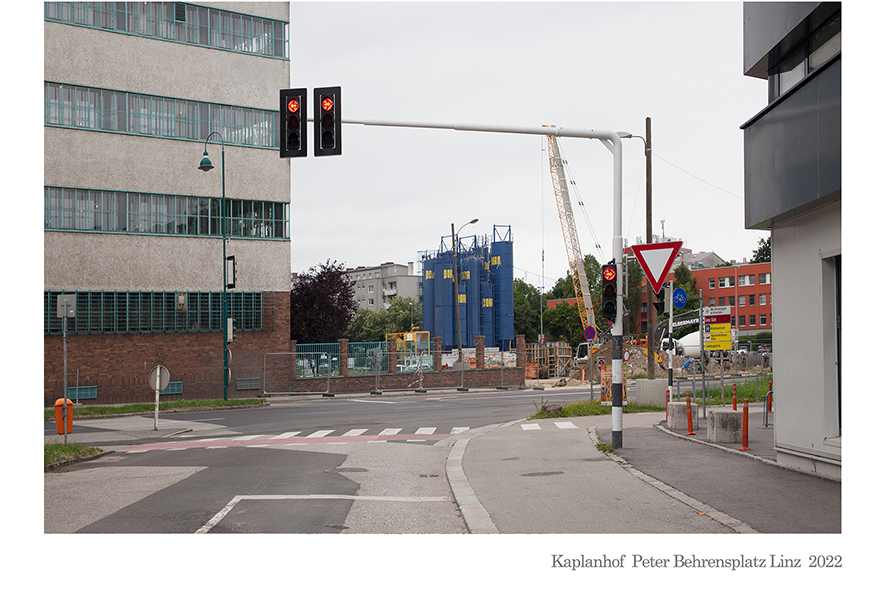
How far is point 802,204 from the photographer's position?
10.2 metres

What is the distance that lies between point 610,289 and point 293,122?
631 cm

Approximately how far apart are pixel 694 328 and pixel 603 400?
178 ft

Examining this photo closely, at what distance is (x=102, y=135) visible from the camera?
35.2m

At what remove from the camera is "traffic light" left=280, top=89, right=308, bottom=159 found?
12852 millimetres

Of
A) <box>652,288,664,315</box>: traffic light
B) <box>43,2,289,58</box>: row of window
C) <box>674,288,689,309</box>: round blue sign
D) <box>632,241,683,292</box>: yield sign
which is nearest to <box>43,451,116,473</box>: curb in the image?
<box>632,241,683,292</box>: yield sign

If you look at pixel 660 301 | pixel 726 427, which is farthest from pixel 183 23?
pixel 726 427

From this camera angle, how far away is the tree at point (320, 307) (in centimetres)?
4766

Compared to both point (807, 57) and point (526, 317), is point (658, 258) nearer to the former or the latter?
point (807, 57)

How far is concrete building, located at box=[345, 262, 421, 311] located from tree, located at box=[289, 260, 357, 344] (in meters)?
88.6

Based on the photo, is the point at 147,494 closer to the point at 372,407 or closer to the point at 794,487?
the point at 794,487

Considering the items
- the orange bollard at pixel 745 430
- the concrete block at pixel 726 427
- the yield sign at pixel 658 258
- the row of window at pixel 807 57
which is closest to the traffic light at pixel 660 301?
the yield sign at pixel 658 258

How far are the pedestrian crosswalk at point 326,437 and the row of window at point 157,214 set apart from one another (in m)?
19.1

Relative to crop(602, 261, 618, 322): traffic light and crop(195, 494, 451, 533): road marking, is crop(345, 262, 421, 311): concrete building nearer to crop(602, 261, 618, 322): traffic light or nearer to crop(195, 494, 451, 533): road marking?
crop(602, 261, 618, 322): traffic light

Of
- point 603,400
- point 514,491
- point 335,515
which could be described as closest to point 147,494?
point 335,515
